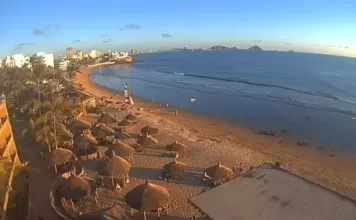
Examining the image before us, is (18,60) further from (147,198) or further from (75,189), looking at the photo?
(147,198)

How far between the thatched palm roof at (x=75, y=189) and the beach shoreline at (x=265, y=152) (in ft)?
25.6

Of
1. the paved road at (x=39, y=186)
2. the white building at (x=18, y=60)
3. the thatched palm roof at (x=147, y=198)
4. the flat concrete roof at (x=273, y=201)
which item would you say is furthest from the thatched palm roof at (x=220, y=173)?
the white building at (x=18, y=60)

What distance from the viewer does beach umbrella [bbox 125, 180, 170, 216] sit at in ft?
35.8

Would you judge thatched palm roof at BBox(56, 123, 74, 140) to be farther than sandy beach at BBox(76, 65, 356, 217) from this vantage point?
Yes

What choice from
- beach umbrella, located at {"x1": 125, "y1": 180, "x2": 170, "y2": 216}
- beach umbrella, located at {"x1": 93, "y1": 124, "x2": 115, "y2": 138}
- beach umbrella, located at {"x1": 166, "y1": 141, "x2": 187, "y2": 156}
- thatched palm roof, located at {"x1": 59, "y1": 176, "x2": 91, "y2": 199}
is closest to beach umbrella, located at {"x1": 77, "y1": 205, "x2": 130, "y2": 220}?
beach umbrella, located at {"x1": 125, "y1": 180, "x2": 170, "y2": 216}

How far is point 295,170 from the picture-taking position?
17.5 m

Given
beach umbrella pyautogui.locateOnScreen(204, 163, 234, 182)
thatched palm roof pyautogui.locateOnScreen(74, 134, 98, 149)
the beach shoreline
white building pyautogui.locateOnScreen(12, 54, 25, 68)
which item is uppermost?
white building pyautogui.locateOnScreen(12, 54, 25, 68)

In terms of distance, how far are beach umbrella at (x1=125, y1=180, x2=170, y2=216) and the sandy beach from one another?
3.30ft

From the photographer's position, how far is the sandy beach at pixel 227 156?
47.3ft

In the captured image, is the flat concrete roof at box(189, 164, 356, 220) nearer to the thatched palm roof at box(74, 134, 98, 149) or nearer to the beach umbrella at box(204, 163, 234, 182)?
the beach umbrella at box(204, 163, 234, 182)

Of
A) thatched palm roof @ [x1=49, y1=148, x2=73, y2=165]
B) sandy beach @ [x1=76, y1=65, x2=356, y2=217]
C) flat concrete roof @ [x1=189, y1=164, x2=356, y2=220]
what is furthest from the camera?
thatched palm roof @ [x1=49, y1=148, x2=73, y2=165]

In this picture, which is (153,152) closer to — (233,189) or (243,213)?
(233,189)

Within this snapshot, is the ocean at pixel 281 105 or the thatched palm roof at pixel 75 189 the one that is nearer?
the thatched palm roof at pixel 75 189

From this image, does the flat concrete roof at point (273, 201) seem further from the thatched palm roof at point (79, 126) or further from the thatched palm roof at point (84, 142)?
the thatched palm roof at point (79, 126)
